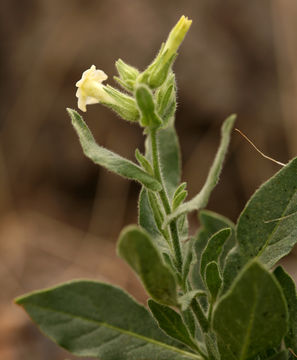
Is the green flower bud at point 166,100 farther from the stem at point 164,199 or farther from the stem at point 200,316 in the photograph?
the stem at point 200,316

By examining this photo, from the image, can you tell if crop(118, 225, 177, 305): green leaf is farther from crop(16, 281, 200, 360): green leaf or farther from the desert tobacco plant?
crop(16, 281, 200, 360): green leaf

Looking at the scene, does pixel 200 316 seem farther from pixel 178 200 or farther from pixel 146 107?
pixel 146 107

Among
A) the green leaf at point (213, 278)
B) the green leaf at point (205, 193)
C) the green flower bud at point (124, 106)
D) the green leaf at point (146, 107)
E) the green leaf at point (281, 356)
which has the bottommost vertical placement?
the green leaf at point (281, 356)

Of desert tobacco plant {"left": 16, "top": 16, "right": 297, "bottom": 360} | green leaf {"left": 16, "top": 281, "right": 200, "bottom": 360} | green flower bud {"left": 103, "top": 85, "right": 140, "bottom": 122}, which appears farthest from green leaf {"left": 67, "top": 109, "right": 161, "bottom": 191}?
green leaf {"left": 16, "top": 281, "right": 200, "bottom": 360}

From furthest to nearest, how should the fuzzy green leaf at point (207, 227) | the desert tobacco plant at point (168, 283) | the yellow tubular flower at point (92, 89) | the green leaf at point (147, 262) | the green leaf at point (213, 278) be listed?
the fuzzy green leaf at point (207, 227)
the yellow tubular flower at point (92, 89)
the green leaf at point (213, 278)
the desert tobacco plant at point (168, 283)
the green leaf at point (147, 262)

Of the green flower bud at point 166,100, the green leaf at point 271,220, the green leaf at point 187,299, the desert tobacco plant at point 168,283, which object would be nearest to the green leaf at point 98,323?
the desert tobacco plant at point 168,283

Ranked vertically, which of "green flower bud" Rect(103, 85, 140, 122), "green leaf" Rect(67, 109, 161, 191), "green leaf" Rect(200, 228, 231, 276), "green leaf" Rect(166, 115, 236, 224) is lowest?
"green leaf" Rect(200, 228, 231, 276)

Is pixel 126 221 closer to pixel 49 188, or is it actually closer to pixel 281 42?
pixel 49 188

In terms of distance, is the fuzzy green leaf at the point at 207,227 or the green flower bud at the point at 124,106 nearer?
the green flower bud at the point at 124,106
